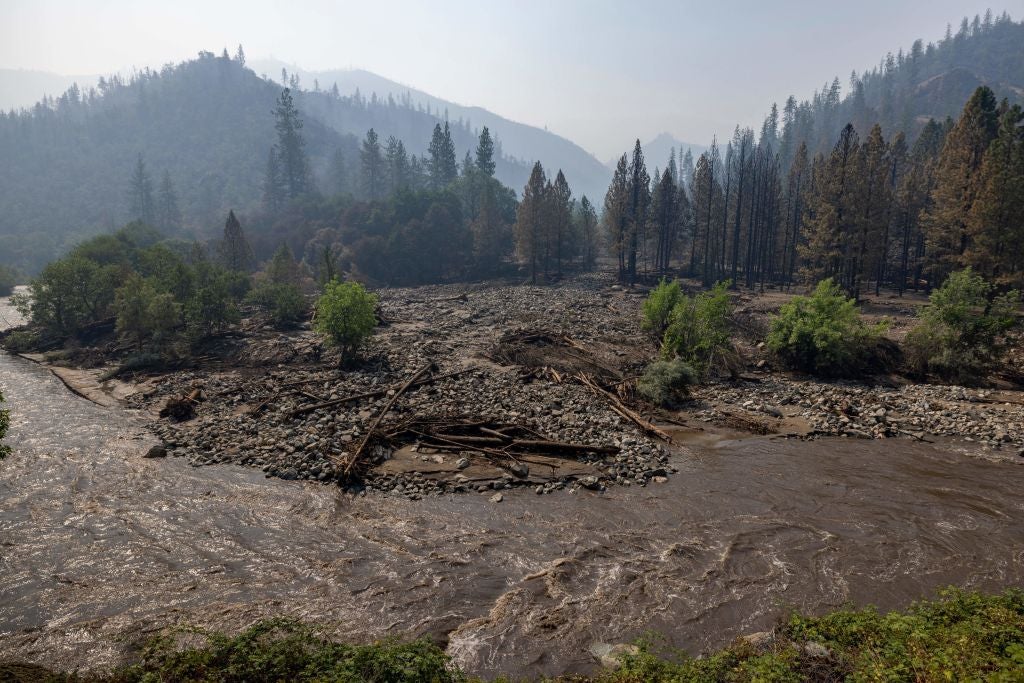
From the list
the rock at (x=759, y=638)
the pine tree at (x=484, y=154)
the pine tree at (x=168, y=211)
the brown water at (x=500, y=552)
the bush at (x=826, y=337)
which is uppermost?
the pine tree at (x=484, y=154)

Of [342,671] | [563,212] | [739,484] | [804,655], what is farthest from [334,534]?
[563,212]

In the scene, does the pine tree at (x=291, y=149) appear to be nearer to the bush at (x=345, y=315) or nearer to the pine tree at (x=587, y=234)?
the pine tree at (x=587, y=234)

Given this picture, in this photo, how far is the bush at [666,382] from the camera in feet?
76.6

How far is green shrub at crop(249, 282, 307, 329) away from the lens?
4041cm

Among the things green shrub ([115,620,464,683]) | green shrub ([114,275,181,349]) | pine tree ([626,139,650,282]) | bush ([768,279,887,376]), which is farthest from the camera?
pine tree ([626,139,650,282])

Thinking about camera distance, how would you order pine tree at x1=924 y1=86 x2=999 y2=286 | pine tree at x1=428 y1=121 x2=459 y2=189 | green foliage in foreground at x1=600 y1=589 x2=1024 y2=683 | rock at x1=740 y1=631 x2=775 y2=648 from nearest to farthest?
green foliage in foreground at x1=600 y1=589 x2=1024 y2=683 → rock at x1=740 y1=631 x2=775 y2=648 → pine tree at x1=924 y1=86 x2=999 y2=286 → pine tree at x1=428 y1=121 x2=459 y2=189

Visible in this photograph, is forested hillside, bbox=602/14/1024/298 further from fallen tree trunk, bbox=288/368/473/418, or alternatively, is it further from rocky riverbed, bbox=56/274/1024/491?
fallen tree trunk, bbox=288/368/473/418

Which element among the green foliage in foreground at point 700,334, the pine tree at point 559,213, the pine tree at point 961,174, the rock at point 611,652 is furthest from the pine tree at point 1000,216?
the pine tree at point 559,213

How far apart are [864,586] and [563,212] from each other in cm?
6635

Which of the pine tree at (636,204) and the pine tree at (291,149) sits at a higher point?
the pine tree at (291,149)

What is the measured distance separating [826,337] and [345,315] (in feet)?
86.8

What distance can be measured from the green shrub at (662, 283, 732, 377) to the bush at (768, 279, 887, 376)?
3.88 metres

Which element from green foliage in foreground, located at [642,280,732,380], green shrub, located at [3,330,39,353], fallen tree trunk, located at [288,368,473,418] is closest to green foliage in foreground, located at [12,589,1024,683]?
fallen tree trunk, located at [288,368,473,418]

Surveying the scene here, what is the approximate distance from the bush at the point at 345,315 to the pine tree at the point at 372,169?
306 feet
